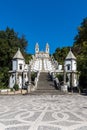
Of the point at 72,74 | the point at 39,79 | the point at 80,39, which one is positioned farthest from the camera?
the point at 80,39

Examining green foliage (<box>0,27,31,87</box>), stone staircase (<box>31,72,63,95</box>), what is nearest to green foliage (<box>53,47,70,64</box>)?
green foliage (<box>0,27,31,87</box>)

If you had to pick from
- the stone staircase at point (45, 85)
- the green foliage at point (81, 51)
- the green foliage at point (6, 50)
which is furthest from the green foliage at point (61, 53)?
the stone staircase at point (45, 85)

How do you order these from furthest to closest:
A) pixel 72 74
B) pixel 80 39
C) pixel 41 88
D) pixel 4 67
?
1. pixel 80 39
2. pixel 4 67
3. pixel 72 74
4. pixel 41 88

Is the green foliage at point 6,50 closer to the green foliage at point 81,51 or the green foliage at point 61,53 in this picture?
the green foliage at point 81,51

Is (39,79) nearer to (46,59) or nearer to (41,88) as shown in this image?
(41,88)

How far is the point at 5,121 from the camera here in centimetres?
849

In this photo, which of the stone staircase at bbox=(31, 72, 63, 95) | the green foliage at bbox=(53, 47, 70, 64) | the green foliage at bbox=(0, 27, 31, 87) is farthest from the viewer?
the green foliage at bbox=(53, 47, 70, 64)

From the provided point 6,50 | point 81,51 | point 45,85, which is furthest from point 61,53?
point 45,85

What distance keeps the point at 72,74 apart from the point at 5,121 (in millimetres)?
32346

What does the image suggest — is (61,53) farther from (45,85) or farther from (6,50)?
Result: (45,85)

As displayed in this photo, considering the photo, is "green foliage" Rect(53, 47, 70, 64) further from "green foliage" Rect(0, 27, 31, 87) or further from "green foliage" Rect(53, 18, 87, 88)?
"green foliage" Rect(0, 27, 31, 87)

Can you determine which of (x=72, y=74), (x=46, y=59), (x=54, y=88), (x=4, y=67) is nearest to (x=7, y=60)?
(x=4, y=67)

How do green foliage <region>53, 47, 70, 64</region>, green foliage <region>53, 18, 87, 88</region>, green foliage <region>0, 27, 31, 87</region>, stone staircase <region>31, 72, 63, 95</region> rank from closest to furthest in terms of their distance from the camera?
stone staircase <region>31, 72, 63, 95</region> → green foliage <region>53, 18, 87, 88</region> → green foliage <region>0, 27, 31, 87</region> → green foliage <region>53, 47, 70, 64</region>

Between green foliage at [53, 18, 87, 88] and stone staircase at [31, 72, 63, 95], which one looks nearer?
stone staircase at [31, 72, 63, 95]
